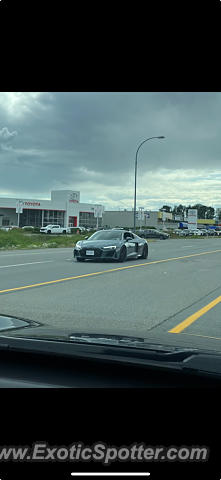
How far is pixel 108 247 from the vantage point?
17891 mm

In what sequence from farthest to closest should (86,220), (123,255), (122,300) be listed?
(86,220)
(123,255)
(122,300)

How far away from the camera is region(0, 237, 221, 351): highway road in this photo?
6707 millimetres

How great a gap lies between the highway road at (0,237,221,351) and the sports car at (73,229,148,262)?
2.09m

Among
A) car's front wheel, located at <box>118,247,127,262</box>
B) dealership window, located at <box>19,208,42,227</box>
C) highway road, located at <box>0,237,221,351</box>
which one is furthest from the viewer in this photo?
dealership window, located at <box>19,208,42,227</box>

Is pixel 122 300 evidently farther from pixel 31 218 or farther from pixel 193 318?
pixel 31 218

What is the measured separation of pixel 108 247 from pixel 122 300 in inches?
338

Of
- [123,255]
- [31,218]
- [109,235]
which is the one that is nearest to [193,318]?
[123,255]

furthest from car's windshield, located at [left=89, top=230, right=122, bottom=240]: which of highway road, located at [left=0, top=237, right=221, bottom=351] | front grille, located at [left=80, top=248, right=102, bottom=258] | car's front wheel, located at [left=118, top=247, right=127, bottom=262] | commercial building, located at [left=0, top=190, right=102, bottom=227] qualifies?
commercial building, located at [left=0, top=190, right=102, bottom=227]

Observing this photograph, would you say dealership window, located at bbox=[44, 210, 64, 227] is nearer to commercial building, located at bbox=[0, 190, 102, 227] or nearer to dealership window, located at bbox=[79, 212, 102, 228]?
commercial building, located at bbox=[0, 190, 102, 227]

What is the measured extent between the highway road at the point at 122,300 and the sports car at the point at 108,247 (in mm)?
2092

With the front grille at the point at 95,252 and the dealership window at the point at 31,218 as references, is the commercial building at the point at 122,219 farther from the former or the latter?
the front grille at the point at 95,252
